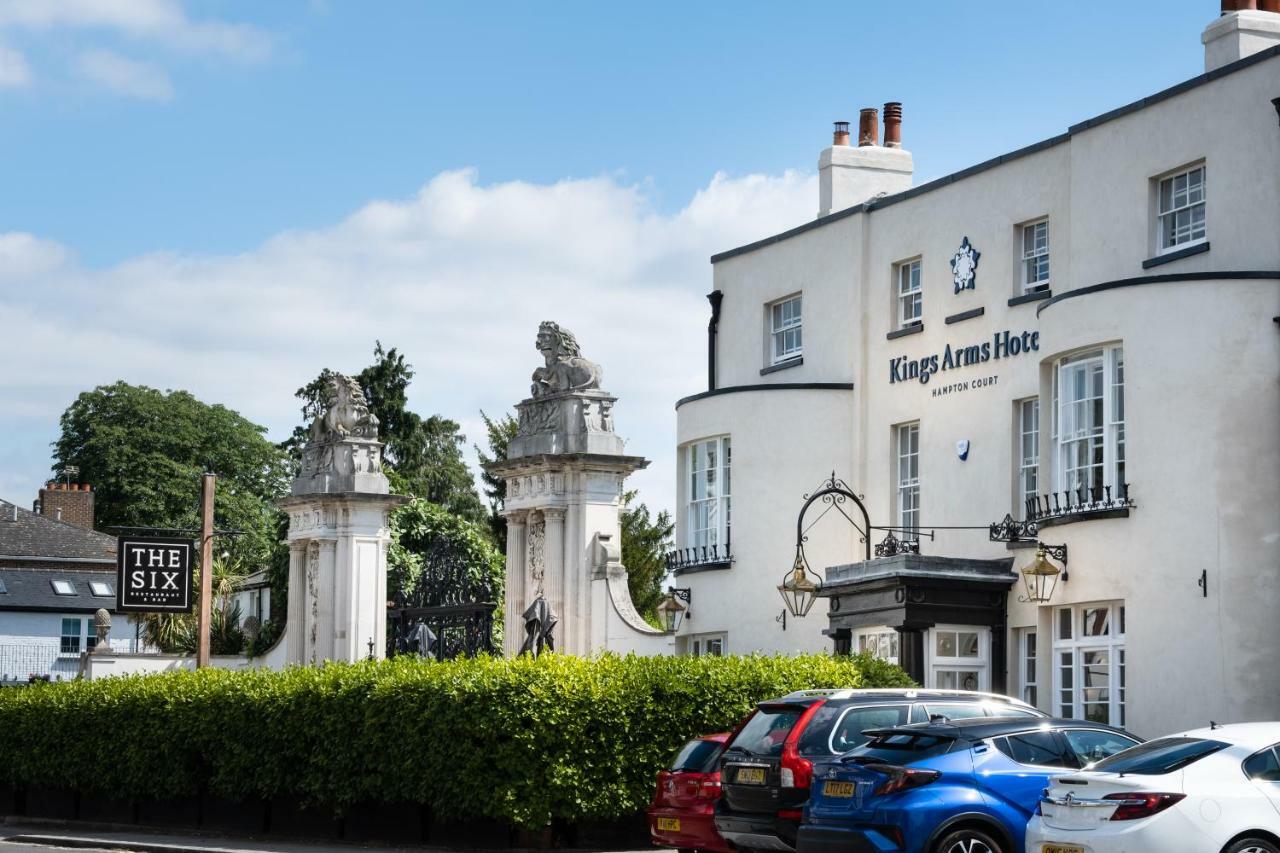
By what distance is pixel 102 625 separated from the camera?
4784 cm

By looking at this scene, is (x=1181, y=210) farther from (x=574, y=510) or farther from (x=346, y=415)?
(x=346, y=415)

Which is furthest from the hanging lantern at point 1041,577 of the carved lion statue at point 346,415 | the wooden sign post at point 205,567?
the carved lion statue at point 346,415

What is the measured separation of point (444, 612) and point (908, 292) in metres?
9.33

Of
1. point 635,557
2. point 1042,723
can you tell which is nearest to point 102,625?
point 635,557

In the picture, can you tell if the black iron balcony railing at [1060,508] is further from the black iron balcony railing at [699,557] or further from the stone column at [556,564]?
the stone column at [556,564]

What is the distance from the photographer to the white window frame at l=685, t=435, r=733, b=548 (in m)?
33.5

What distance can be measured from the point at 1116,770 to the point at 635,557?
41.4 meters

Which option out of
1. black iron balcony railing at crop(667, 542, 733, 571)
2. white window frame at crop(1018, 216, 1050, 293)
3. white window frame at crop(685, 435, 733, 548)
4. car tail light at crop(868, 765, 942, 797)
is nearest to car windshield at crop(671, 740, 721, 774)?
car tail light at crop(868, 765, 942, 797)

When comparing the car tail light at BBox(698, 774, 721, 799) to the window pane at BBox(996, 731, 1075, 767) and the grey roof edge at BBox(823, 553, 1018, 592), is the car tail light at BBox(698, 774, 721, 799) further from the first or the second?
the grey roof edge at BBox(823, 553, 1018, 592)

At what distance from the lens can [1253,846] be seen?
14.5 m

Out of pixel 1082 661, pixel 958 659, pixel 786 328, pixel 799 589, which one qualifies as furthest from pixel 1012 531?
pixel 786 328

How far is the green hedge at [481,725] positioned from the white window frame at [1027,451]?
5.29 metres

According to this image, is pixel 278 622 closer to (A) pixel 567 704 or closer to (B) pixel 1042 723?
(A) pixel 567 704

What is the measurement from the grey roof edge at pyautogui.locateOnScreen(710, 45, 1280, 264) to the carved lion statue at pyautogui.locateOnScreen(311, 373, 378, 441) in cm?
699
